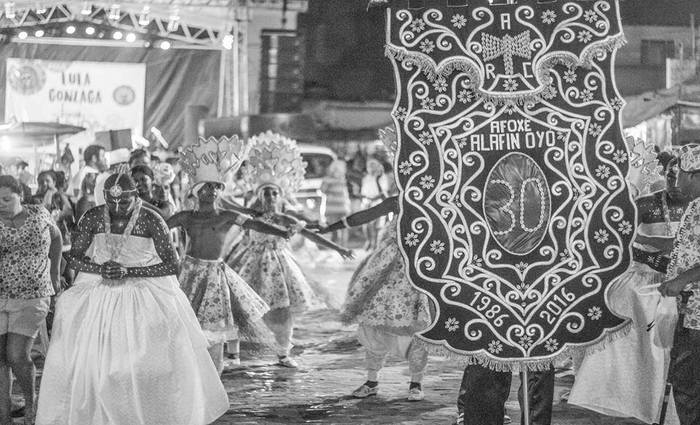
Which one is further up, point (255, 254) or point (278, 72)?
point (278, 72)

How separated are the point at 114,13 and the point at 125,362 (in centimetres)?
1643

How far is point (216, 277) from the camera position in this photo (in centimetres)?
1000

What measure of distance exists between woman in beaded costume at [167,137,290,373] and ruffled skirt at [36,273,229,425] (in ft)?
5.89

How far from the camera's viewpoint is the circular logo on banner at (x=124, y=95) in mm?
24078

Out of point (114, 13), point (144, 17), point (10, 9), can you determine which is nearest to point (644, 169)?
point (144, 17)

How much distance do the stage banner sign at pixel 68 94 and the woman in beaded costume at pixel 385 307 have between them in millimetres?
14544

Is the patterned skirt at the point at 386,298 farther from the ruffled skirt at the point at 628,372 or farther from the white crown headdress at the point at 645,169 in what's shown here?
the white crown headdress at the point at 645,169

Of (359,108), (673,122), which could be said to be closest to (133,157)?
(673,122)

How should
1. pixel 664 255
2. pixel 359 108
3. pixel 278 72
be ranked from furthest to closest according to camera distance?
pixel 359 108, pixel 278 72, pixel 664 255

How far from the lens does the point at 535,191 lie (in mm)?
6059

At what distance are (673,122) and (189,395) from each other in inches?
437

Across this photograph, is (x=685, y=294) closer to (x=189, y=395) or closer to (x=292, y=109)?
(x=189, y=395)

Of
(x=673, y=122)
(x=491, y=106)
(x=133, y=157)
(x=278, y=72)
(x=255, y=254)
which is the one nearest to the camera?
(x=491, y=106)

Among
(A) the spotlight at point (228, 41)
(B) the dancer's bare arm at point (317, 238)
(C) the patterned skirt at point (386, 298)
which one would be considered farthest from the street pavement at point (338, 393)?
(A) the spotlight at point (228, 41)
